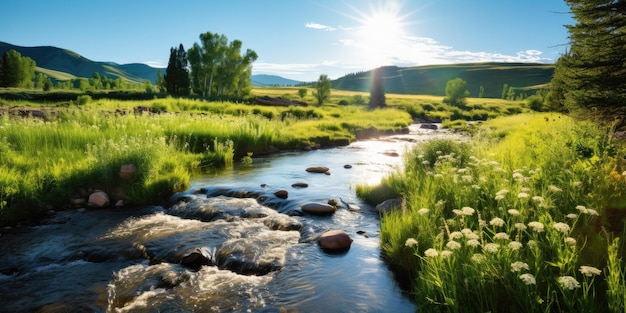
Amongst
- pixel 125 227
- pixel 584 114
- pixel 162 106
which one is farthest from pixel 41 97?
pixel 584 114

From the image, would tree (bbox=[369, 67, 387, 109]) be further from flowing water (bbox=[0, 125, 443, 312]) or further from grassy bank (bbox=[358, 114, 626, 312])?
flowing water (bbox=[0, 125, 443, 312])

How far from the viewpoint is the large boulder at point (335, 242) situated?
6.68 meters

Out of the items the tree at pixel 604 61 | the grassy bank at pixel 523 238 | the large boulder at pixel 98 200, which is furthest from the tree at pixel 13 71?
the tree at pixel 604 61

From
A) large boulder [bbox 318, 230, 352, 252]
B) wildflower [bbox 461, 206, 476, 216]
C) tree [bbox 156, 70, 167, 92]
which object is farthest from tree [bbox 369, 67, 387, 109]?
wildflower [bbox 461, 206, 476, 216]

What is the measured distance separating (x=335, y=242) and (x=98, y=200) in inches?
239

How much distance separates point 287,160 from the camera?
53.8 ft

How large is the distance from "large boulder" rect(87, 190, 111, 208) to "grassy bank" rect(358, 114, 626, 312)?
22.2 ft

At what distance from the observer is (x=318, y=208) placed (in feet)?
28.6

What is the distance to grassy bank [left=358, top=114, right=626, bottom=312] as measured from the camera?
356 cm

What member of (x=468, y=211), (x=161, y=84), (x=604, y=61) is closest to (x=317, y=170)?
(x=468, y=211)

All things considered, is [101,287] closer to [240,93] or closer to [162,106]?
[162,106]

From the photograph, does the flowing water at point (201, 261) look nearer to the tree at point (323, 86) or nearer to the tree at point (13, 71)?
the tree at point (323, 86)

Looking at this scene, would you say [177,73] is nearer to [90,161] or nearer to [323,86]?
[323,86]

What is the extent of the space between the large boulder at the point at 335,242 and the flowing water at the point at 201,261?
0.17 metres
